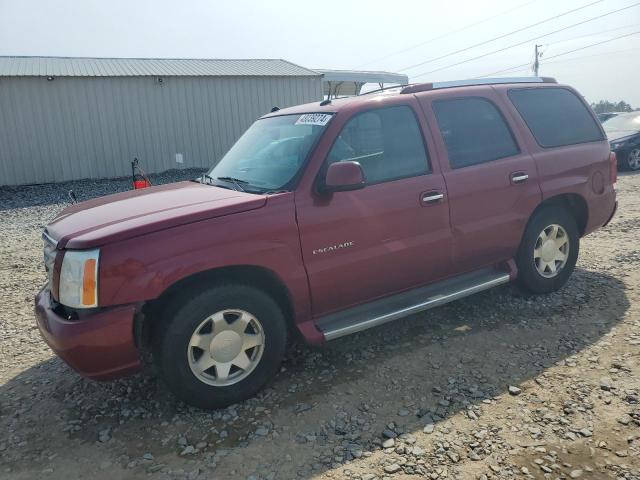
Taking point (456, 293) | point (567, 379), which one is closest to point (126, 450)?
point (456, 293)

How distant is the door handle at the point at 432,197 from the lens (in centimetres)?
376

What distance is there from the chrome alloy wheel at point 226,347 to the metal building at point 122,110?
580 inches

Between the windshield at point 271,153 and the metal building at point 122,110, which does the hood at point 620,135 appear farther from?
the windshield at point 271,153

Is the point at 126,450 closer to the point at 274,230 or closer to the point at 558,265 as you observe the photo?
the point at 274,230

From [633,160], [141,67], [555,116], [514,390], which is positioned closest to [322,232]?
[514,390]

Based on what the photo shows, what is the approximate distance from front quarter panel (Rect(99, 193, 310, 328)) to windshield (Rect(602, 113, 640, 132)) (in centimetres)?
1356

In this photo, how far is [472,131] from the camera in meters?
4.17

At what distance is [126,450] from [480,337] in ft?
8.93

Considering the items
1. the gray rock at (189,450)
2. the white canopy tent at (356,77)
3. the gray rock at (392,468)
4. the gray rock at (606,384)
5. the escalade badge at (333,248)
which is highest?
the white canopy tent at (356,77)

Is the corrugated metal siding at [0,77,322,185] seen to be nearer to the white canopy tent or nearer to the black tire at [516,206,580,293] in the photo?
the white canopy tent

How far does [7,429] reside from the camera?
315 cm

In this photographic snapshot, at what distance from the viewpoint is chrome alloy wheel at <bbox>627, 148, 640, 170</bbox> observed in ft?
43.4

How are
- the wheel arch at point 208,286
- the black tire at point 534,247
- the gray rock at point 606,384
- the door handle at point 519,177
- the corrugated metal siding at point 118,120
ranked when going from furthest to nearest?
the corrugated metal siding at point 118,120, the black tire at point 534,247, the door handle at point 519,177, the gray rock at point 606,384, the wheel arch at point 208,286

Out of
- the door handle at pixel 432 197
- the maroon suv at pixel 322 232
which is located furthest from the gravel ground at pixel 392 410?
the door handle at pixel 432 197
